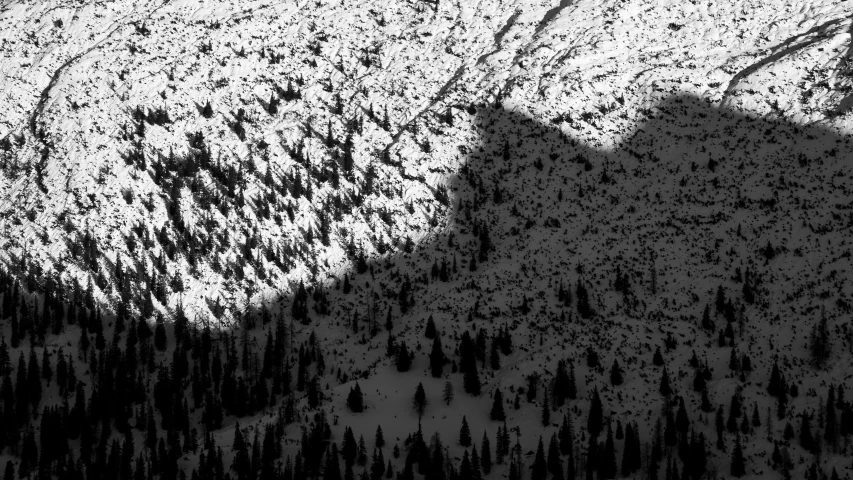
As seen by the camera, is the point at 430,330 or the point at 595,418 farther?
the point at 430,330

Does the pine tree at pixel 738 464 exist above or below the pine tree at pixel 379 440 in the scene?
below

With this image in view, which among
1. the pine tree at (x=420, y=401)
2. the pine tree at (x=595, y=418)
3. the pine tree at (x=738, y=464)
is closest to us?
the pine tree at (x=738, y=464)

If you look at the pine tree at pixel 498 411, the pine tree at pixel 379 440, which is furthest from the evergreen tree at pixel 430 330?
the pine tree at pixel 379 440

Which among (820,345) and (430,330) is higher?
(430,330)

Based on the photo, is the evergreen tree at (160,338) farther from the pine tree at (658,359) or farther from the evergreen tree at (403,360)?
the pine tree at (658,359)

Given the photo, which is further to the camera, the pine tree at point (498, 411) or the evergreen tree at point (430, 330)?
the evergreen tree at point (430, 330)

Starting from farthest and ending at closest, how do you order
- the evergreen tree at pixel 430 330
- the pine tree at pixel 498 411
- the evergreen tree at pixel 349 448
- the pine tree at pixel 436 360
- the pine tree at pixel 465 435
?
the evergreen tree at pixel 430 330 < the pine tree at pixel 436 360 < the pine tree at pixel 498 411 < the pine tree at pixel 465 435 < the evergreen tree at pixel 349 448

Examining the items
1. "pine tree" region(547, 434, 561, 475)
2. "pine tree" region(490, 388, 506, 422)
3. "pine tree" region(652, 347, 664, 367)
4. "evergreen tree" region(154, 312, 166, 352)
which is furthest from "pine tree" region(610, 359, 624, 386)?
"evergreen tree" region(154, 312, 166, 352)

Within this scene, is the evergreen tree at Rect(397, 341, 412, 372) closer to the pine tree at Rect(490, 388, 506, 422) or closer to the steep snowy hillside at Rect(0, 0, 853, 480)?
the steep snowy hillside at Rect(0, 0, 853, 480)

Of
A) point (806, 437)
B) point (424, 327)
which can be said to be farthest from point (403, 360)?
point (806, 437)

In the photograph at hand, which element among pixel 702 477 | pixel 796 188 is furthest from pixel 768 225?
pixel 702 477

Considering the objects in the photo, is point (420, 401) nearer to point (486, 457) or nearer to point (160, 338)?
point (486, 457)
